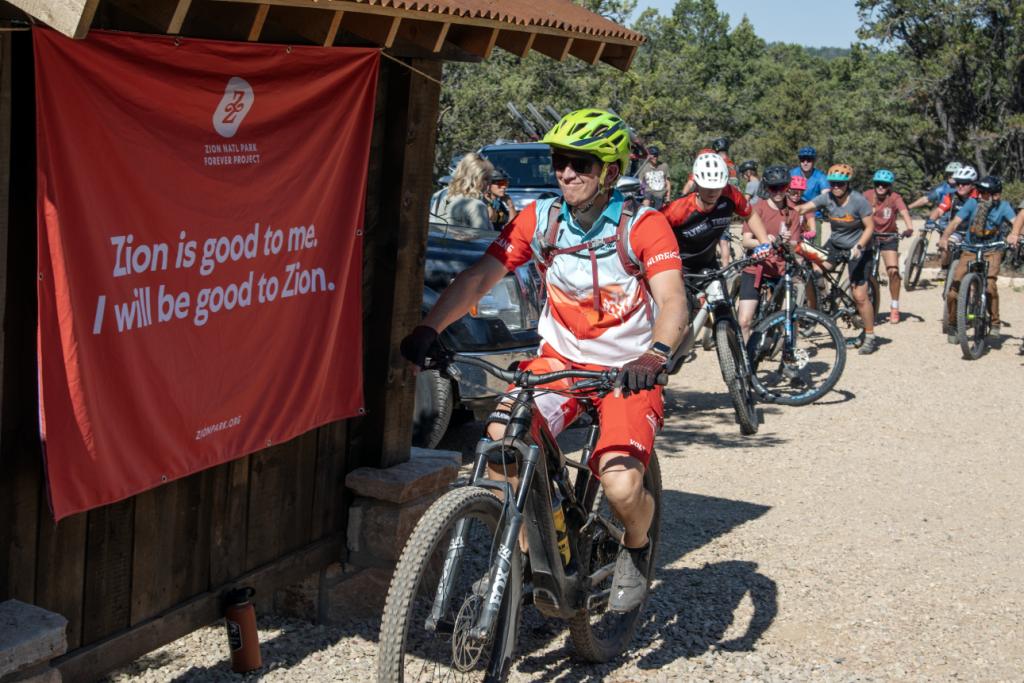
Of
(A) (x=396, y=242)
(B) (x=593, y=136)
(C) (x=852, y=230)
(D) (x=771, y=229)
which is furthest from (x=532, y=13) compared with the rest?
(C) (x=852, y=230)

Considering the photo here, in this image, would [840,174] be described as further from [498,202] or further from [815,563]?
[815,563]

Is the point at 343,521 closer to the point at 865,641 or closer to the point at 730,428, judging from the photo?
the point at 865,641

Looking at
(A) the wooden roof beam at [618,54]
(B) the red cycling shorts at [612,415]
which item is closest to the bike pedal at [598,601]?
(B) the red cycling shorts at [612,415]

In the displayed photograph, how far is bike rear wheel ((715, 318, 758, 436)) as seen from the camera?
9.35 meters

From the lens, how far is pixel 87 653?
4.05 meters

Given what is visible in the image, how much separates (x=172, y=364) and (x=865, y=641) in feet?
10.5

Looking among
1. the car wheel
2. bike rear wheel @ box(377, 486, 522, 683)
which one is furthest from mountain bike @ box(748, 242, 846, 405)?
bike rear wheel @ box(377, 486, 522, 683)

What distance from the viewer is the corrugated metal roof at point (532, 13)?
161 inches

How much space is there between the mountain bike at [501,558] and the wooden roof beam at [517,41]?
1.37 m

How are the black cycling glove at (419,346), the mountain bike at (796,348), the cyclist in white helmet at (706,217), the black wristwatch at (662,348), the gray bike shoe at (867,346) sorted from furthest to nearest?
the gray bike shoe at (867,346) → the mountain bike at (796,348) → the cyclist in white helmet at (706,217) → the black cycling glove at (419,346) → the black wristwatch at (662,348)

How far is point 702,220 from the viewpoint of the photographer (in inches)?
361

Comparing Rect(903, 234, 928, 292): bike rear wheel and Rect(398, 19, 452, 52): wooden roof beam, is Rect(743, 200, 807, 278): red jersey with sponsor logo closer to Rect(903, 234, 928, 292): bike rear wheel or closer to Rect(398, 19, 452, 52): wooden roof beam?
Rect(903, 234, 928, 292): bike rear wheel

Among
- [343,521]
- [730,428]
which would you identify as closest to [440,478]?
[343,521]

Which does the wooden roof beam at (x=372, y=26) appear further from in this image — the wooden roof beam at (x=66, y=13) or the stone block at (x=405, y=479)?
the stone block at (x=405, y=479)
